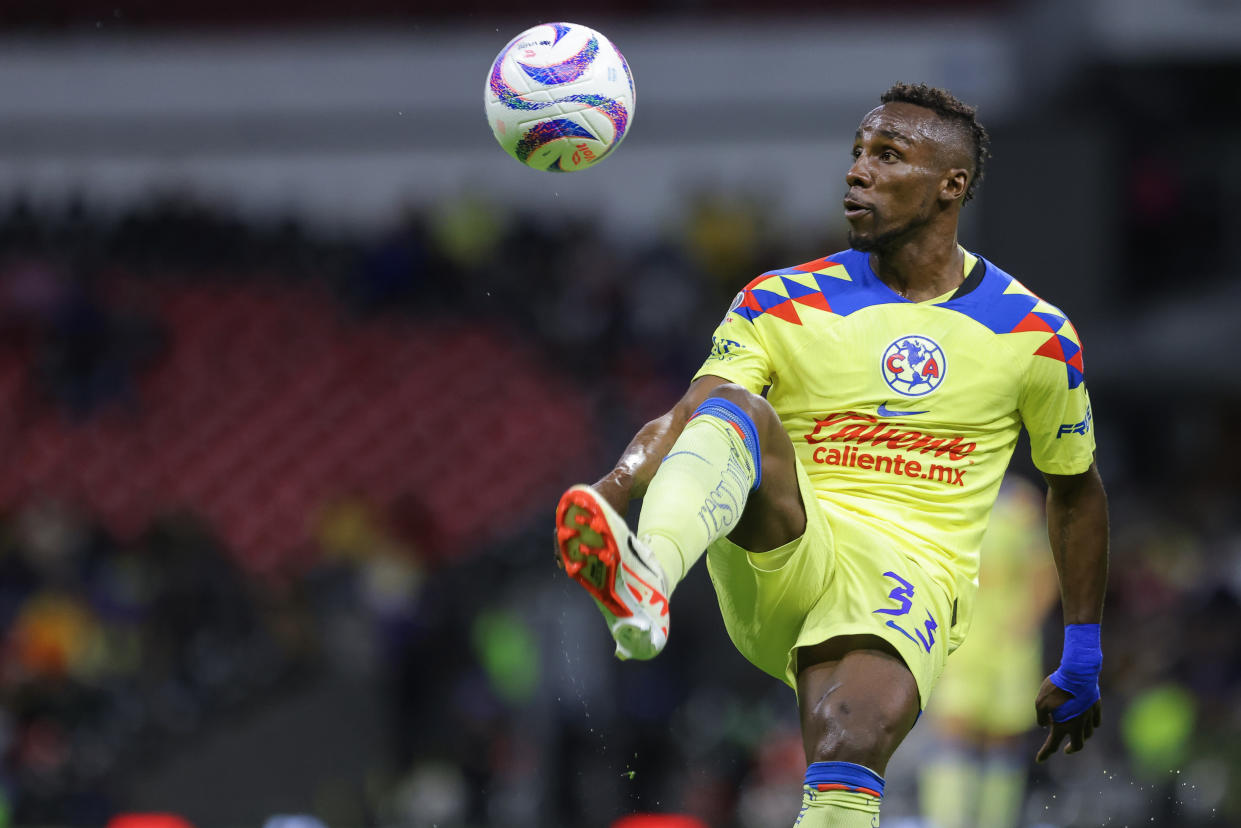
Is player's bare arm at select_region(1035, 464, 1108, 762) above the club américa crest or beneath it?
beneath

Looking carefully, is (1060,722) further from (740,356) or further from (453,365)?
(453,365)

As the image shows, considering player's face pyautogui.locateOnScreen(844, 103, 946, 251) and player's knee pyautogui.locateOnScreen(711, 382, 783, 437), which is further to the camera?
player's face pyautogui.locateOnScreen(844, 103, 946, 251)

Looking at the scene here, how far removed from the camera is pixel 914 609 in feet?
15.4

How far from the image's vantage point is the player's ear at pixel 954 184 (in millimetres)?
4945

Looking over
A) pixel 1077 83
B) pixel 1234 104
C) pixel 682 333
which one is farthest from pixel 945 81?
pixel 682 333

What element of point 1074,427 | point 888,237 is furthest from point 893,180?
point 1074,427

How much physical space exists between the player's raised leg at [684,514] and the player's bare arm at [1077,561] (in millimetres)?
1138

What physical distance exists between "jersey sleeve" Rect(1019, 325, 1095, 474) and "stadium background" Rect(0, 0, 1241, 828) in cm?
494

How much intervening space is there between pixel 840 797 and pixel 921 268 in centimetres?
153

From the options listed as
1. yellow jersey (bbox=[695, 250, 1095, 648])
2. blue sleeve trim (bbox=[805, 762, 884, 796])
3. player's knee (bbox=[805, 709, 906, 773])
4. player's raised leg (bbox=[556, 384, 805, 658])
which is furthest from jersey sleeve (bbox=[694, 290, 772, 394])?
blue sleeve trim (bbox=[805, 762, 884, 796])

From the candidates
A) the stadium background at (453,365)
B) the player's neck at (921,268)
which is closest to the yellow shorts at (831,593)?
the player's neck at (921,268)

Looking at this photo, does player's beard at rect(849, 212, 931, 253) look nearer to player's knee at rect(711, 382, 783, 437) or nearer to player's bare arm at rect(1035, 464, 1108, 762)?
player's knee at rect(711, 382, 783, 437)

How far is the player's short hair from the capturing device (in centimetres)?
495

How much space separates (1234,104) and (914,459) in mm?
12374
